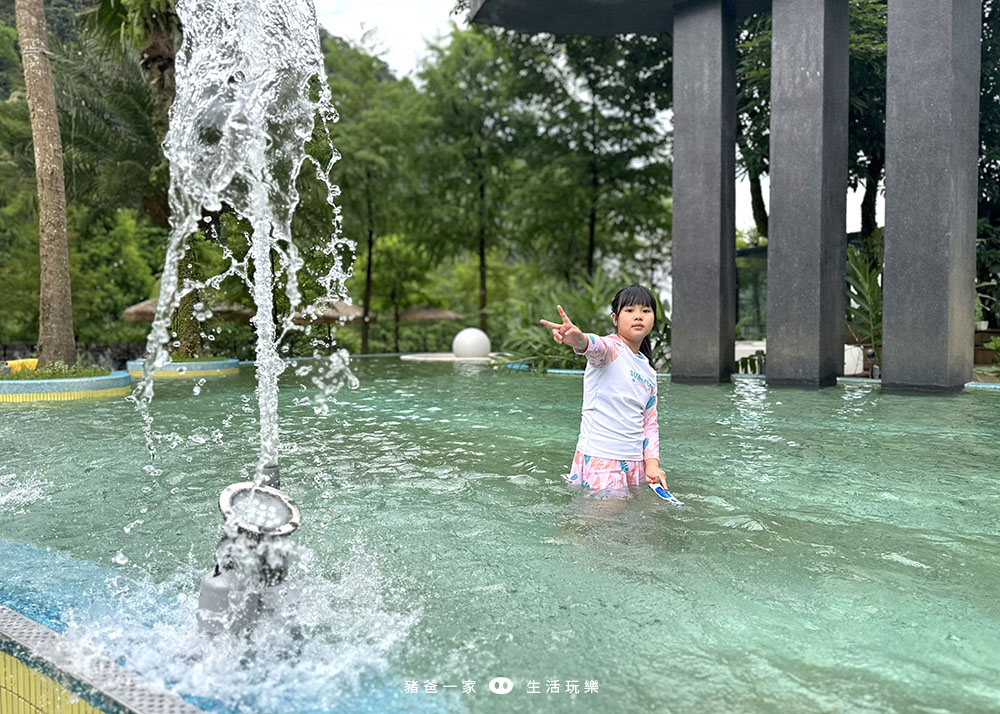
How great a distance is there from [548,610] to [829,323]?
9.37 m

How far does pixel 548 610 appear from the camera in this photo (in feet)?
9.83

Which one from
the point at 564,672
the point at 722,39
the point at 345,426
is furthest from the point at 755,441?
the point at 722,39

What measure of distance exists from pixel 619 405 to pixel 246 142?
7.69ft

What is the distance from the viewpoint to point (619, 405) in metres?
4.48

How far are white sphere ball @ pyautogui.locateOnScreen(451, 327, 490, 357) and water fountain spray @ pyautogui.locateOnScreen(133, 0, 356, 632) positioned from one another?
15.0 meters

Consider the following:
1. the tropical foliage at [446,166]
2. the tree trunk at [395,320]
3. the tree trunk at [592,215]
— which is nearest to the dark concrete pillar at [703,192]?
the tropical foliage at [446,166]

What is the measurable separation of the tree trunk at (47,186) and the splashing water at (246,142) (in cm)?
876

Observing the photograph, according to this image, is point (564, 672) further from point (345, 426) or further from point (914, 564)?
point (345, 426)

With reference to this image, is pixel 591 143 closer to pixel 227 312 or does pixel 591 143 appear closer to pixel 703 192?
pixel 227 312

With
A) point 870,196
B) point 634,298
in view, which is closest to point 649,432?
point 634,298

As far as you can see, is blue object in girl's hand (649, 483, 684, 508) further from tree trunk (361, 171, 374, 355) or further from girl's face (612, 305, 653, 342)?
tree trunk (361, 171, 374, 355)

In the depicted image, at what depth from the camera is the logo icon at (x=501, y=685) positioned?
7.82ft

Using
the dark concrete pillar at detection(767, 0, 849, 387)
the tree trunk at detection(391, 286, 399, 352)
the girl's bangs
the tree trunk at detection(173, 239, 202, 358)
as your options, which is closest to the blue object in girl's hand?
the girl's bangs

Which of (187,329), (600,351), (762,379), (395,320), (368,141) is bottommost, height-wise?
(762,379)
